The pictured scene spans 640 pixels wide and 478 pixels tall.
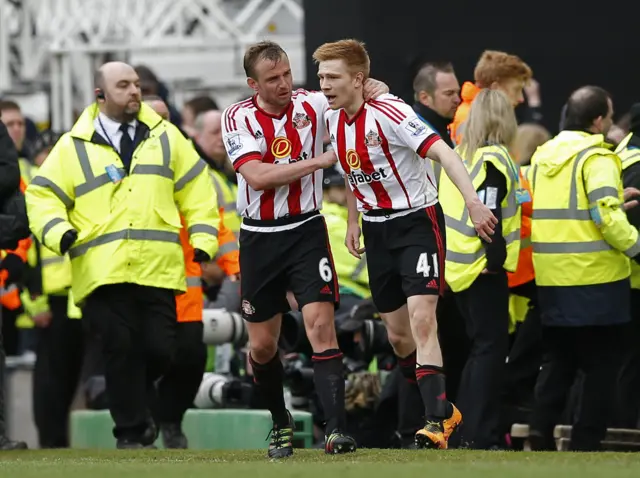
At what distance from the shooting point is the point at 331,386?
1000cm

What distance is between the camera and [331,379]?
1002cm

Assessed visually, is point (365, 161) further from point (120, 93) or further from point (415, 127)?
point (120, 93)

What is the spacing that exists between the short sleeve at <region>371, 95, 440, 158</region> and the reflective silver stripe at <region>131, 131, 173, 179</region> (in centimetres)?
217

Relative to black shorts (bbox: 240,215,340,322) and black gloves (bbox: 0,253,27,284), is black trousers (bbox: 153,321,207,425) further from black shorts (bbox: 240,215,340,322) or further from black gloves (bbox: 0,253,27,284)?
black shorts (bbox: 240,215,340,322)

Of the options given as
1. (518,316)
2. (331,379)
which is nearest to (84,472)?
(331,379)

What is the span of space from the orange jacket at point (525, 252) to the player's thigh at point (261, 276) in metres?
2.51

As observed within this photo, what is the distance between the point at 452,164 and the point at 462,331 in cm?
280

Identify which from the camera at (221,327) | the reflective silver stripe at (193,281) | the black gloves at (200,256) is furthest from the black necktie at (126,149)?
the camera at (221,327)

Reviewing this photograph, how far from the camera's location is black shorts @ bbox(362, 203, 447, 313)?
33.9 ft

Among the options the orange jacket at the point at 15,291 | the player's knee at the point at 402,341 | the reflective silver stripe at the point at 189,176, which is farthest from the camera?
the orange jacket at the point at 15,291

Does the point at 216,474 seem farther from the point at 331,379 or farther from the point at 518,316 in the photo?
the point at 518,316

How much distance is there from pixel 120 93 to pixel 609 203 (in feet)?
9.88

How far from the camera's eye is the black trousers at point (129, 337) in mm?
12016

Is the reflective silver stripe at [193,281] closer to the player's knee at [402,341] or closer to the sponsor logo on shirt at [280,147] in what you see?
the player's knee at [402,341]
